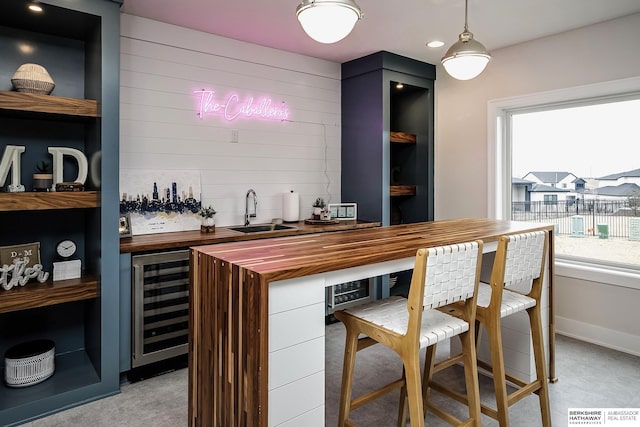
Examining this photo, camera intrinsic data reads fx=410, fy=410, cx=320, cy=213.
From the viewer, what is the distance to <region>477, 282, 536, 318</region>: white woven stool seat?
7.14 feet

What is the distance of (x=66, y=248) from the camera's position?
280 cm

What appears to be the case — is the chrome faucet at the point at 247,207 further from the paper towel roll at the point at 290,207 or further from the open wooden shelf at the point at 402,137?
the open wooden shelf at the point at 402,137

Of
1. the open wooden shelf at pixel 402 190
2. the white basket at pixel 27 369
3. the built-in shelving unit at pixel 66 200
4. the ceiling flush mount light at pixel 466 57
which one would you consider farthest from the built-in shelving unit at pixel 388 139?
the white basket at pixel 27 369

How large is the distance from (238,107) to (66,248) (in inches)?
73.7

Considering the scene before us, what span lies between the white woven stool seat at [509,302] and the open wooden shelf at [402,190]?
86.6 inches

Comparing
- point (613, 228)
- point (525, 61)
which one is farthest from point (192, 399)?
point (525, 61)

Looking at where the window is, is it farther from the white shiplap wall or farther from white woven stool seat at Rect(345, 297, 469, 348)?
white woven stool seat at Rect(345, 297, 469, 348)

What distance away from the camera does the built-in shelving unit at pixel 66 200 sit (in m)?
2.41

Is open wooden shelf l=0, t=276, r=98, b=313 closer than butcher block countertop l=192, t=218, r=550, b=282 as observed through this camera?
No

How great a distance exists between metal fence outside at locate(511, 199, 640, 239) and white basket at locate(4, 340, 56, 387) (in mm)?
4123

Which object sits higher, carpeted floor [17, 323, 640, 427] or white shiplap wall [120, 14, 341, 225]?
white shiplap wall [120, 14, 341, 225]

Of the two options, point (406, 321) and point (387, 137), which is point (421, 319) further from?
point (387, 137)

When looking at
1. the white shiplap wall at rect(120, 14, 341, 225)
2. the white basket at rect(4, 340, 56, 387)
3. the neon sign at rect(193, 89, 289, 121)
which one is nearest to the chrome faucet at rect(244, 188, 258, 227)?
the white shiplap wall at rect(120, 14, 341, 225)

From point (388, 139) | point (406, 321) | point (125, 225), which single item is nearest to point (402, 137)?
point (388, 139)
